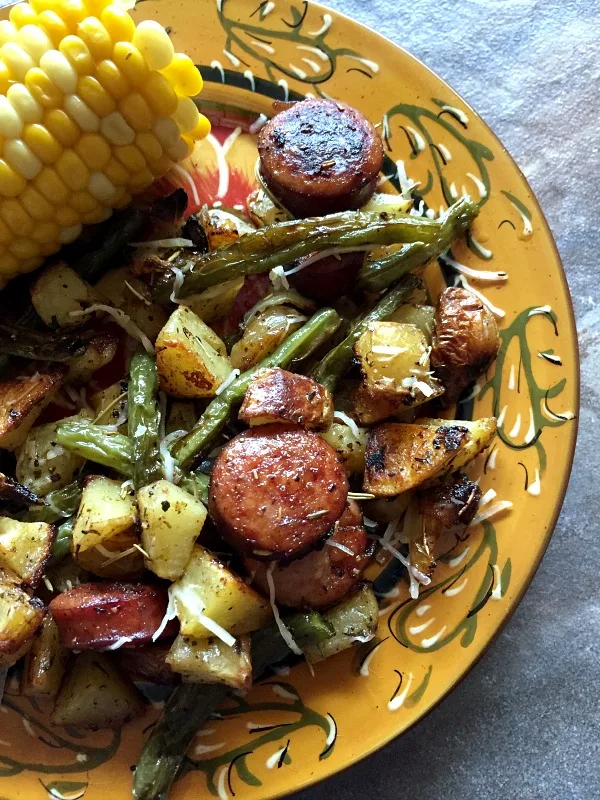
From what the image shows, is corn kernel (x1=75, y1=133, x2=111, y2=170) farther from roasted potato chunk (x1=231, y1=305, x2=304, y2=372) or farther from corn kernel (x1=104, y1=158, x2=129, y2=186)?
roasted potato chunk (x1=231, y1=305, x2=304, y2=372)

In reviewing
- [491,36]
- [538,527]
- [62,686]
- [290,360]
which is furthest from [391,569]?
[491,36]

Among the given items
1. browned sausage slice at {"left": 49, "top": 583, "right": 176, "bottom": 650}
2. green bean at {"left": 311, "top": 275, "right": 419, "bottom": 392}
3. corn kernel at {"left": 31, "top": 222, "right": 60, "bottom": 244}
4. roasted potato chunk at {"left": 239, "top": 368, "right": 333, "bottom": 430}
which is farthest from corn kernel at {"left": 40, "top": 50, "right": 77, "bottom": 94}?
browned sausage slice at {"left": 49, "top": 583, "right": 176, "bottom": 650}

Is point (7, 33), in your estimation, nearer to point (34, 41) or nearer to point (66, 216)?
point (34, 41)

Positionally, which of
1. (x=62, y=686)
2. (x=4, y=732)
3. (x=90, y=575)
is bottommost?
(x=4, y=732)

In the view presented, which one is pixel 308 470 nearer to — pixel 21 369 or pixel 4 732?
pixel 21 369

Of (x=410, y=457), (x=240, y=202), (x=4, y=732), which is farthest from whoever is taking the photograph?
(x=240, y=202)

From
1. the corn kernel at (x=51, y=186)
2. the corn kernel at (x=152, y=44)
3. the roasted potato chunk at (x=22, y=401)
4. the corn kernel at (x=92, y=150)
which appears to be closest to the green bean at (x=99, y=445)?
the roasted potato chunk at (x=22, y=401)

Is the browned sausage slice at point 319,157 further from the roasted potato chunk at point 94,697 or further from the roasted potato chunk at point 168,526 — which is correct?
the roasted potato chunk at point 94,697
